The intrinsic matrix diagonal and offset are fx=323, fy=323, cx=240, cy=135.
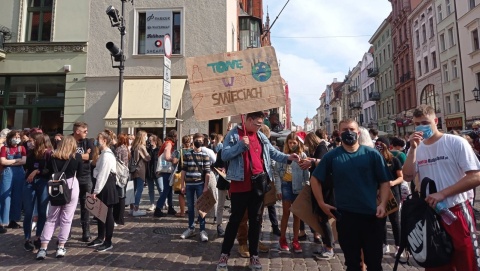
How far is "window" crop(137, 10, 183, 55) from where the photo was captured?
16203mm

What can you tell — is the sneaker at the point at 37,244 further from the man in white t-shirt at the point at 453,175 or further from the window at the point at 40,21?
the window at the point at 40,21

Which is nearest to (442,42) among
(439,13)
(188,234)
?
(439,13)

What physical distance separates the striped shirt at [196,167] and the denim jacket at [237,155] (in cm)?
172

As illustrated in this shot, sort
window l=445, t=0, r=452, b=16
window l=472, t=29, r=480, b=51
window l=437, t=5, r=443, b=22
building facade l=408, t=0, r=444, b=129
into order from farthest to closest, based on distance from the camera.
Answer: building facade l=408, t=0, r=444, b=129, window l=437, t=5, r=443, b=22, window l=445, t=0, r=452, b=16, window l=472, t=29, r=480, b=51

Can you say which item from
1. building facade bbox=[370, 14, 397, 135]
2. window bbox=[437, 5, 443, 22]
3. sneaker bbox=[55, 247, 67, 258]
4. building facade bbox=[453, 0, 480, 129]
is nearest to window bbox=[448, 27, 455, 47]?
building facade bbox=[453, 0, 480, 129]

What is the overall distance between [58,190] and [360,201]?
4138 millimetres

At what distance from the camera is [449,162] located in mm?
2850

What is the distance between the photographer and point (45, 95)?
16234mm

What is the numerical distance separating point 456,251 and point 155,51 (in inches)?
614

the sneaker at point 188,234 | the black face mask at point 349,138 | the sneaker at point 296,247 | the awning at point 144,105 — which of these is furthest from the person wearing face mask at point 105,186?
the awning at point 144,105

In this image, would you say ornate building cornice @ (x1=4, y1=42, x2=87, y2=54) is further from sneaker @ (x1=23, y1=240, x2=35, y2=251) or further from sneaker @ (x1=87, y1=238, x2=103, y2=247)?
sneaker @ (x1=87, y1=238, x2=103, y2=247)

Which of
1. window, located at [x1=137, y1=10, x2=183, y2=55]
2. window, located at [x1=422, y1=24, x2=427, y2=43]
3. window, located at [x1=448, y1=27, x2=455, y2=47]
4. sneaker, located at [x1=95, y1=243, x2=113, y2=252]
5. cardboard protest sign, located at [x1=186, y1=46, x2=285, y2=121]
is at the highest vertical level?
window, located at [x1=422, y1=24, x2=427, y2=43]

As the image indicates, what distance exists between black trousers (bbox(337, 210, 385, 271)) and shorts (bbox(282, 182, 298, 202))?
6.80 feet

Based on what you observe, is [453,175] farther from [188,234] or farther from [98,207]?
[98,207]
